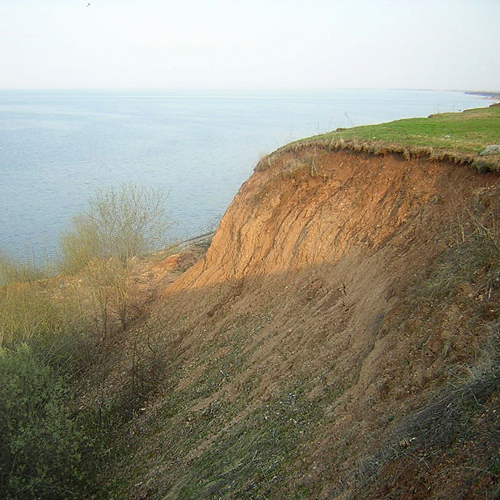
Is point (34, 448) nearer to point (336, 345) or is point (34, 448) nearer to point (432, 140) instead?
point (336, 345)

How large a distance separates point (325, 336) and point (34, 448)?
20.7 feet

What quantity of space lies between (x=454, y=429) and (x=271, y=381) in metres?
4.94

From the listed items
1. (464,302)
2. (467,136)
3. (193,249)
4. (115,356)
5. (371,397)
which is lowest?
(115,356)

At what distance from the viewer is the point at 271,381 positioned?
1044 centimetres

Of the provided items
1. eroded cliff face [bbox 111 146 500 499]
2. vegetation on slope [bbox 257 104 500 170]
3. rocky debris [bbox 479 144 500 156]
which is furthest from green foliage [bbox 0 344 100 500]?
rocky debris [bbox 479 144 500 156]

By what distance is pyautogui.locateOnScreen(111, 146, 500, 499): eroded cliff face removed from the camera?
706 centimetres

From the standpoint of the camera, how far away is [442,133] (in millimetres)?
14859

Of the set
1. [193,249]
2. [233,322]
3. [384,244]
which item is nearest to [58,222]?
[193,249]

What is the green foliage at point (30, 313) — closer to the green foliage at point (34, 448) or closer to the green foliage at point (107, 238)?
the green foliage at point (34, 448)

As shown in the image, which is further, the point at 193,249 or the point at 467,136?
the point at 193,249

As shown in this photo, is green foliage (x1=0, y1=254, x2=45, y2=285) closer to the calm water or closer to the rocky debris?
the calm water

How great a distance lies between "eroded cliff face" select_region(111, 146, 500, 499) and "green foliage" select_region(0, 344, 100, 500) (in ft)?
4.41

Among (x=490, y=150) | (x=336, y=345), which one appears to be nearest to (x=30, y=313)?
(x=336, y=345)

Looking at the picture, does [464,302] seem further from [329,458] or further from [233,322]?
[233,322]
